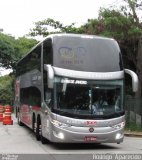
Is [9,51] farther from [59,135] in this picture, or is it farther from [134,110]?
[59,135]

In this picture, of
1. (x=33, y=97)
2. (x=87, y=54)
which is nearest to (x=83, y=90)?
→ (x=87, y=54)

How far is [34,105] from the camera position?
20266 millimetres

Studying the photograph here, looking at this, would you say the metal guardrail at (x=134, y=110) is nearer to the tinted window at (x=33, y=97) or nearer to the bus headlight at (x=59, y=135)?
the tinted window at (x=33, y=97)

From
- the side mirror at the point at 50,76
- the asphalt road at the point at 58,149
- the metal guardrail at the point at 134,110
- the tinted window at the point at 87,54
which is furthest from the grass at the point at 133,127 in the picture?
the side mirror at the point at 50,76

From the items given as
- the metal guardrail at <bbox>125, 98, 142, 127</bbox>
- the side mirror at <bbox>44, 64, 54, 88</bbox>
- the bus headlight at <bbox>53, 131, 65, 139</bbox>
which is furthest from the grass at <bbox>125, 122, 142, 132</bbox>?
the side mirror at <bbox>44, 64, 54, 88</bbox>

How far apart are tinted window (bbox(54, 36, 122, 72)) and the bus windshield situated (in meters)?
0.50

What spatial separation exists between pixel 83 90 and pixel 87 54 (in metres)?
1.25

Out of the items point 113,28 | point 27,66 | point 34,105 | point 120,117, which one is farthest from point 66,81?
point 113,28

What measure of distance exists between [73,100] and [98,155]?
90.3 inches

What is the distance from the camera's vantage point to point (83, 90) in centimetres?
1596

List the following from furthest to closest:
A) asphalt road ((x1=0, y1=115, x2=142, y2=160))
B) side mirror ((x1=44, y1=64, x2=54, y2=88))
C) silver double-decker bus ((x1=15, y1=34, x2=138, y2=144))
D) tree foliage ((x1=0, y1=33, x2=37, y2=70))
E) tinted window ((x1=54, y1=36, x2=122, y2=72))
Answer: tree foliage ((x1=0, y1=33, x2=37, y2=70)) → tinted window ((x1=54, y1=36, x2=122, y2=72)) → silver double-decker bus ((x1=15, y1=34, x2=138, y2=144)) → side mirror ((x1=44, y1=64, x2=54, y2=88)) → asphalt road ((x1=0, y1=115, x2=142, y2=160))

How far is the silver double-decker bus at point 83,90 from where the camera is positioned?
15594 millimetres

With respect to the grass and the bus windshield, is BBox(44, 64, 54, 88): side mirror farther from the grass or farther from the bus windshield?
the grass

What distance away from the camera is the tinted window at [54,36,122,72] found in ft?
52.7
